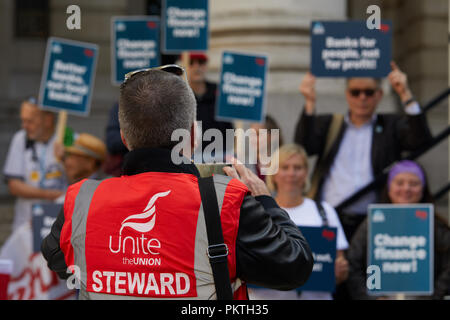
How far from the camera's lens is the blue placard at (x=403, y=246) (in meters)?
4.41

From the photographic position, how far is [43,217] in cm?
519

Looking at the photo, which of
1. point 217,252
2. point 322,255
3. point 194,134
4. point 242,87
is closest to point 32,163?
point 242,87

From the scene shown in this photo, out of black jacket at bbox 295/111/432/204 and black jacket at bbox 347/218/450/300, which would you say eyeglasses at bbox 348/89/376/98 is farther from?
black jacket at bbox 347/218/450/300

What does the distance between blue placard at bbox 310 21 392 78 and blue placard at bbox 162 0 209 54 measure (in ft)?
3.53

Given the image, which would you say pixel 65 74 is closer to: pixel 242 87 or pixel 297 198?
pixel 242 87

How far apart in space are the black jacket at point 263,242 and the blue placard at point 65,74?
12.9ft

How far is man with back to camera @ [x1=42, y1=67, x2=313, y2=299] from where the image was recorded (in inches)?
85.0

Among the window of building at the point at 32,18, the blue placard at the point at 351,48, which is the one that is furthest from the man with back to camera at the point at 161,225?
the window of building at the point at 32,18

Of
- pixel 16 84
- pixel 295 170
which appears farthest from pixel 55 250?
pixel 16 84

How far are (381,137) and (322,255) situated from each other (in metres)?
1.32

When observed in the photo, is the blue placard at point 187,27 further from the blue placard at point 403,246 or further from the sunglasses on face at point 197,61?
the blue placard at point 403,246

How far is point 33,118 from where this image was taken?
6234 mm

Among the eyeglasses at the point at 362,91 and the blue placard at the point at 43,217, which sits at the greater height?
the eyeglasses at the point at 362,91

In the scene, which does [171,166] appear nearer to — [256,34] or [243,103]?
[243,103]
